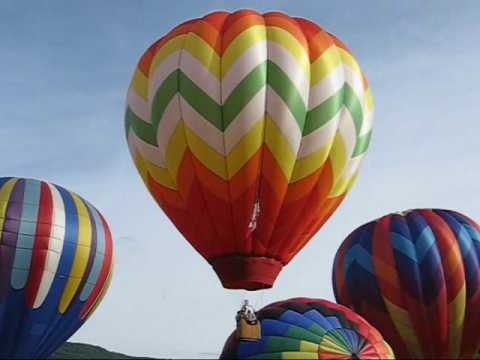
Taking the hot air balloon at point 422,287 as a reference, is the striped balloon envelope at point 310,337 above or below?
below

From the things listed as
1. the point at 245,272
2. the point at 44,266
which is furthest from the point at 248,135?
the point at 44,266

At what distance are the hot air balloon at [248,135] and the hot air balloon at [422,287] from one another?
4.55m

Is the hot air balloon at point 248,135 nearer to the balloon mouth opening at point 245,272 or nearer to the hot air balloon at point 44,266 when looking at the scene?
the balloon mouth opening at point 245,272

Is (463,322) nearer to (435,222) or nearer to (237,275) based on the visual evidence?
(435,222)

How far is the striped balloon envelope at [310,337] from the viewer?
13.1m

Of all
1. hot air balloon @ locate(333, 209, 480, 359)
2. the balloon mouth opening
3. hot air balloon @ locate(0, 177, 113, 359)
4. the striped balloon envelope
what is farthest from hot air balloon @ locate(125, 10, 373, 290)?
hot air balloon @ locate(0, 177, 113, 359)

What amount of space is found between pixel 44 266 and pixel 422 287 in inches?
355

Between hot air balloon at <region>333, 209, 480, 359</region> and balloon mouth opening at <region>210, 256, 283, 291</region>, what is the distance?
18.0ft

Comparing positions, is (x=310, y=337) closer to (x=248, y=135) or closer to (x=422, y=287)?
(x=248, y=135)

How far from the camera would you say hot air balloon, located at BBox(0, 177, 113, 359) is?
59.5ft

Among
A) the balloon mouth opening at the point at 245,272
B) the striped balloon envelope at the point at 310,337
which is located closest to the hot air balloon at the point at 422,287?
the striped balloon envelope at the point at 310,337

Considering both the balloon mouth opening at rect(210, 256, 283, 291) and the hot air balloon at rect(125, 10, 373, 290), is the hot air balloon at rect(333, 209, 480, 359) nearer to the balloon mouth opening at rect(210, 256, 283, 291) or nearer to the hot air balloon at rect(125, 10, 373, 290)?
the hot air balloon at rect(125, 10, 373, 290)

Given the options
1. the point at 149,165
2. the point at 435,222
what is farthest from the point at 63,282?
the point at 435,222

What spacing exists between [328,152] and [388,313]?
5.83 m
